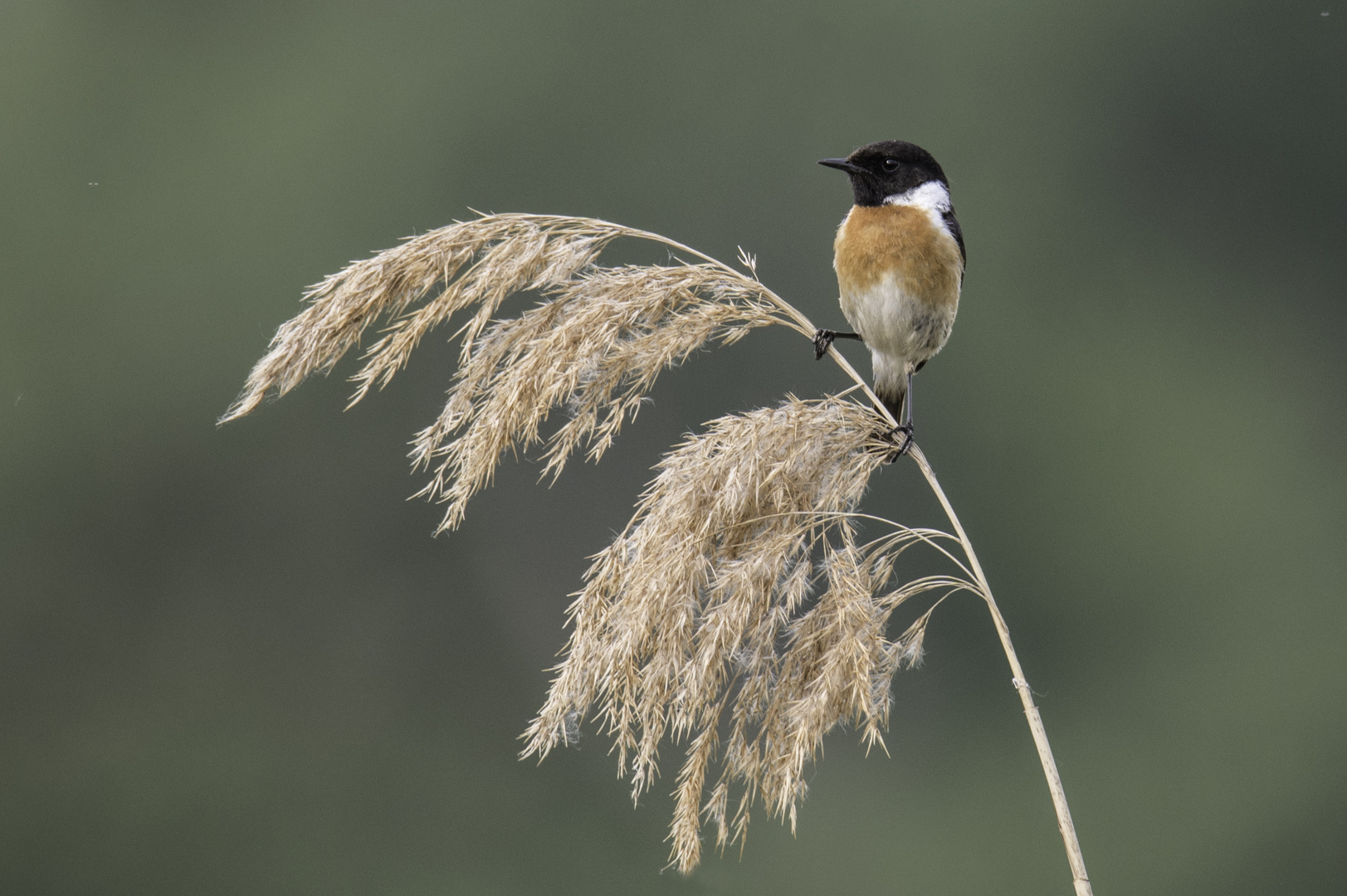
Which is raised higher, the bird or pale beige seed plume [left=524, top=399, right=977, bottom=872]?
the bird

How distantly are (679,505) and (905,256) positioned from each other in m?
1.26

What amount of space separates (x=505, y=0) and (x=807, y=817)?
7.31 meters

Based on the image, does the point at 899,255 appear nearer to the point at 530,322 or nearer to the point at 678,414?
the point at 530,322

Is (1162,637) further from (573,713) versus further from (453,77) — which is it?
(573,713)

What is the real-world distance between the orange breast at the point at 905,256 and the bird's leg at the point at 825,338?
0.15 meters

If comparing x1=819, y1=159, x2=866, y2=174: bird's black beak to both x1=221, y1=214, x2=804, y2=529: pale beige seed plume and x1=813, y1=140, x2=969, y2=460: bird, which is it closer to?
x1=813, y1=140, x2=969, y2=460: bird

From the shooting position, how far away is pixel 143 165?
374 inches

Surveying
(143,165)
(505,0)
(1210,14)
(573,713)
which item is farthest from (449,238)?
(1210,14)

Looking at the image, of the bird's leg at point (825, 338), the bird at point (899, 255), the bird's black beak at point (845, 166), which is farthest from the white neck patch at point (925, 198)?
the bird's leg at point (825, 338)

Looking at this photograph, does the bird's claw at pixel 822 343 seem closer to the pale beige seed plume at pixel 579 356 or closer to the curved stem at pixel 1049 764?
the pale beige seed plume at pixel 579 356

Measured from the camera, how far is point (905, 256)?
2.83 metres

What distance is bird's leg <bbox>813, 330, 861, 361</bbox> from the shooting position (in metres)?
2.41

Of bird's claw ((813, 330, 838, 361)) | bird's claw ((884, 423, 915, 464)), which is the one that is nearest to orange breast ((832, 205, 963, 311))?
bird's claw ((813, 330, 838, 361))

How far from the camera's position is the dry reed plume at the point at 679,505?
1699 mm
